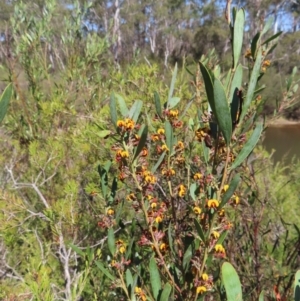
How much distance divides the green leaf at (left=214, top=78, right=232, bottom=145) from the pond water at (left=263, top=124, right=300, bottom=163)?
362 inches

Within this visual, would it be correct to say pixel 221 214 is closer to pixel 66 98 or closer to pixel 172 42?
pixel 66 98

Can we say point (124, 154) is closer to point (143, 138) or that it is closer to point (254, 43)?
point (143, 138)

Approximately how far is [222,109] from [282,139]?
1288 cm

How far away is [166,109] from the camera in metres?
1.02

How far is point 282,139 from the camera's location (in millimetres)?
12672

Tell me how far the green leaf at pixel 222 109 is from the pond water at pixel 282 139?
9183mm

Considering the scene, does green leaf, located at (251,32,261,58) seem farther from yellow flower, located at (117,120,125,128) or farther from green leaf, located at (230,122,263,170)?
yellow flower, located at (117,120,125,128)

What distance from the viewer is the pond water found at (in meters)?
10.5

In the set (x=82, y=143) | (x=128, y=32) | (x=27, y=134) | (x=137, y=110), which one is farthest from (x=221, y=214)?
(x=128, y=32)

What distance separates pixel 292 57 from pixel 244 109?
835 inches

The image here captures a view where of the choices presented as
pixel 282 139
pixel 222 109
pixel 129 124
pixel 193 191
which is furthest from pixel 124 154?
pixel 282 139

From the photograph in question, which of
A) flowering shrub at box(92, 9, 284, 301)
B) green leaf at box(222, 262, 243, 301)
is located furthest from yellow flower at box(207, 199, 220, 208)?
green leaf at box(222, 262, 243, 301)

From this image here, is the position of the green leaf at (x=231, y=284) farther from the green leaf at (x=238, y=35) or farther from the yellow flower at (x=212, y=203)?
the green leaf at (x=238, y=35)

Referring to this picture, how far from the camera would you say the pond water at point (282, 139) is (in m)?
10.5
